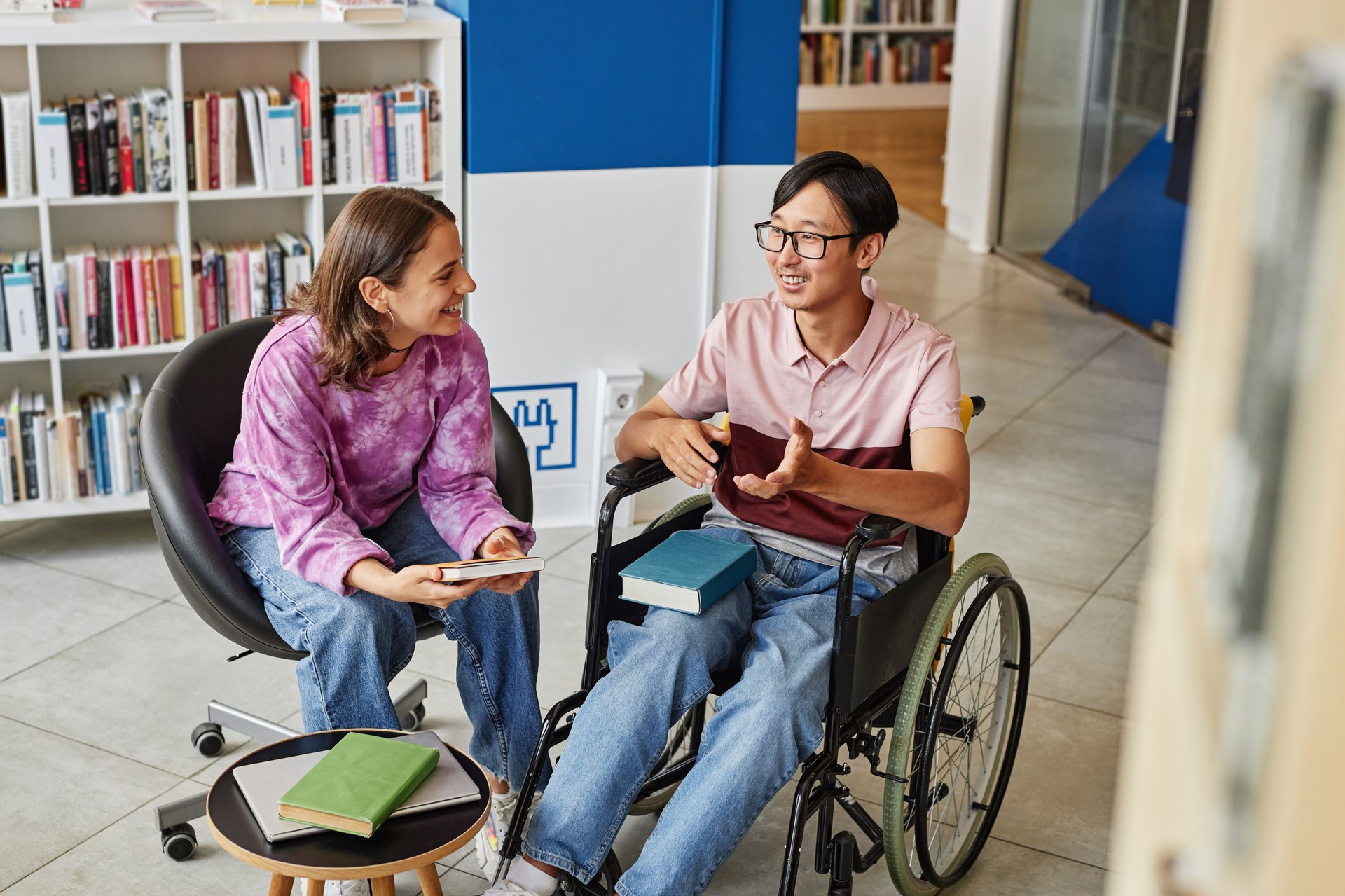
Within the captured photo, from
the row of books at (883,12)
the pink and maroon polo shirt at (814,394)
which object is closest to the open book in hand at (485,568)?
the pink and maroon polo shirt at (814,394)

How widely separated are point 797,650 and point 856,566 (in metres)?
0.26

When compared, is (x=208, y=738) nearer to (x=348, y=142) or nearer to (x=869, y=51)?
(x=348, y=142)

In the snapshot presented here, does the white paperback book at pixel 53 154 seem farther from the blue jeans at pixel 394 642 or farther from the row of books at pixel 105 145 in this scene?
the blue jeans at pixel 394 642

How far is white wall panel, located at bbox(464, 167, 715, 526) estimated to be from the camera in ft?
11.1

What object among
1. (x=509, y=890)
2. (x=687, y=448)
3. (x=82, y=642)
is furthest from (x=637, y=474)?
(x=82, y=642)

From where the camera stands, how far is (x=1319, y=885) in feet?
1.13

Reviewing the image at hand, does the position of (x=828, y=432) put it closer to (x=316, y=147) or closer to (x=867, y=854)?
(x=867, y=854)

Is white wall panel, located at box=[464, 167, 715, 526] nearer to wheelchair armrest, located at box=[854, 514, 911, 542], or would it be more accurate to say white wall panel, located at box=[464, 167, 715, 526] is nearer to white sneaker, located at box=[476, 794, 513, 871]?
white sneaker, located at box=[476, 794, 513, 871]

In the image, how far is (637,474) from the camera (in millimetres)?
2146

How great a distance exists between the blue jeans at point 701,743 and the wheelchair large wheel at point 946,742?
0.15 metres

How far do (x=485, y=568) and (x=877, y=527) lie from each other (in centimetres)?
57

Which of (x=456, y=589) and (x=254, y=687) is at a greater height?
(x=456, y=589)

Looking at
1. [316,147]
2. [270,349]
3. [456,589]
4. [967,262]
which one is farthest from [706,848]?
[967,262]

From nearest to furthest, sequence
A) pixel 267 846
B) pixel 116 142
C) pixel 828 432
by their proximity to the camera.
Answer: pixel 267 846 → pixel 828 432 → pixel 116 142
